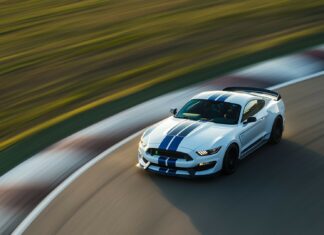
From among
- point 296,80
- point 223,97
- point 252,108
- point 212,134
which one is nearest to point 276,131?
point 252,108

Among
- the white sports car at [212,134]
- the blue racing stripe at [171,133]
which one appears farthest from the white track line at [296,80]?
the blue racing stripe at [171,133]

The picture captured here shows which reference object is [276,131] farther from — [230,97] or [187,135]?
[187,135]

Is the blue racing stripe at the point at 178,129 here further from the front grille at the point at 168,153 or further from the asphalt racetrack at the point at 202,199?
the asphalt racetrack at the point at 202,199

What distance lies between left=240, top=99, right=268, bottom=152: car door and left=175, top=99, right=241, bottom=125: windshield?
7.3 inches

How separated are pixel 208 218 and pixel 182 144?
1.59 metres

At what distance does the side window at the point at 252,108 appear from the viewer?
10.8 m

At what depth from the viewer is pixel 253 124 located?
35.4 feet

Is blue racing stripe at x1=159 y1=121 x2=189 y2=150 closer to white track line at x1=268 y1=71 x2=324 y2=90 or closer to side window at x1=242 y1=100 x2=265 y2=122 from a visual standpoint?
side window at x1=242 y1=100 x2=265 y2=122

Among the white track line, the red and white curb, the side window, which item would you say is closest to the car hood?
the side window

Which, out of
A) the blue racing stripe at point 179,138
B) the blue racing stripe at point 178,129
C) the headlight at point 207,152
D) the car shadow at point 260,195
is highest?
the blue racing stripe at point 178,129

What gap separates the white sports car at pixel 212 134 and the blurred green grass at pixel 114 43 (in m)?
4.16

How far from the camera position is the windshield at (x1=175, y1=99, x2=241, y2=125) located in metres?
10.6

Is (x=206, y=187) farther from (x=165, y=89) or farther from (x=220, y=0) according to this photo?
(x=220, y=0)

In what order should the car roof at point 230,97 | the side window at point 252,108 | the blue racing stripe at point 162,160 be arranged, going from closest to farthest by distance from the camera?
the blue racing stripe at point 162,160
the side window at point 252,108
the car roof at point 230,97
